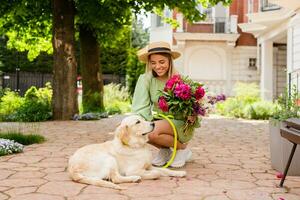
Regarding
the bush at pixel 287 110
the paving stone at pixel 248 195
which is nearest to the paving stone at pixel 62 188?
the paving stone at pixel 248 195

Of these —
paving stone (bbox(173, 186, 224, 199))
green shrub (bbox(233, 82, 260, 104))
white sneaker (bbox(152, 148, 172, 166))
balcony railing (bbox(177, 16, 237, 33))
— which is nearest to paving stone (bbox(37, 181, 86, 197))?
paving stone (bbox(173, 186, 224, 199))

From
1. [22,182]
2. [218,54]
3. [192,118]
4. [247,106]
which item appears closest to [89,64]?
[247,106]

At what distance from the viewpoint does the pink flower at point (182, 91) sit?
17.6ft

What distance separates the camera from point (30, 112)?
577 inches

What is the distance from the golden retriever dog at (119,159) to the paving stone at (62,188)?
0.09m

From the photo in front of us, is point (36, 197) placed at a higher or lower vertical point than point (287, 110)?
lower

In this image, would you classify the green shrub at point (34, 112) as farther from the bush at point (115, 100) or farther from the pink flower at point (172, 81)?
the pink flower at point (172, 81)

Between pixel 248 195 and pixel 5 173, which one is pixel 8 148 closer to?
pixel 5 173

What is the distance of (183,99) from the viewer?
541 centimetres

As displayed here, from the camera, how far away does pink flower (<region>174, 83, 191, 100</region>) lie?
5359mm

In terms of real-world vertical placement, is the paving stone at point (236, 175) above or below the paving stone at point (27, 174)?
below

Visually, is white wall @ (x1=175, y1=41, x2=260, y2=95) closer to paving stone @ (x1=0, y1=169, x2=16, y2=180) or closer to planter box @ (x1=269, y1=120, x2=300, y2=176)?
planter box @ (x1=269, y1=120, x2=300, y2=176)

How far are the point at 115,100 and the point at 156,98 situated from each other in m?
16.6

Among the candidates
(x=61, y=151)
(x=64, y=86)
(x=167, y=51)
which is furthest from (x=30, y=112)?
(x=167, y=51)
